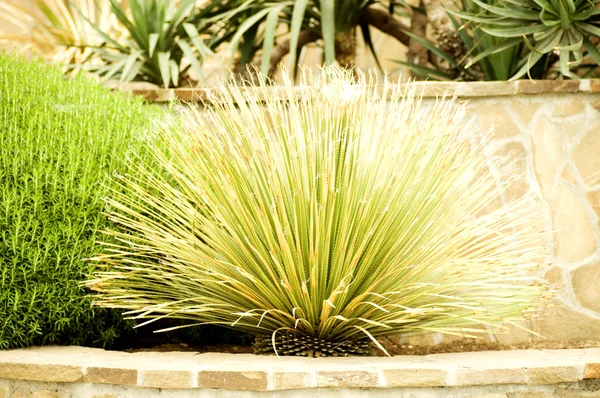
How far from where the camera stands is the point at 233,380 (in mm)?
2779

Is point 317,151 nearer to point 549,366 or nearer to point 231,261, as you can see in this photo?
point 231,261

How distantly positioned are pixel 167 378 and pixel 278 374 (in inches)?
15.4

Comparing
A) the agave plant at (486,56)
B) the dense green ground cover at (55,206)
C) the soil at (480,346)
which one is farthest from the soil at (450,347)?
the agave plant at (486,56)

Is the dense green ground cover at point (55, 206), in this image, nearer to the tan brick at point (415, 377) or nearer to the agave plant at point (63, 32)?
the tan brick at point (415, 377)

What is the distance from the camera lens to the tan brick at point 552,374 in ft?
9.57

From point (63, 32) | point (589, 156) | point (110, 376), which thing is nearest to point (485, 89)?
point (589, 156)

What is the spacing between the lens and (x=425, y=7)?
18.9 ft

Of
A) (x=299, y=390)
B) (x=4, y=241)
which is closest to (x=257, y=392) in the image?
(x=299, y=390)

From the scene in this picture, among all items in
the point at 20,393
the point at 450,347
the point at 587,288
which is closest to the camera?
the point at 20,393

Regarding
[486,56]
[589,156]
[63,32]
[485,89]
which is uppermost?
[63,32]

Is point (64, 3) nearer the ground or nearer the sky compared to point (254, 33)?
nearer the sky

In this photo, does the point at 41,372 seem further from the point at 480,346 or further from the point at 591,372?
the point at 480,346

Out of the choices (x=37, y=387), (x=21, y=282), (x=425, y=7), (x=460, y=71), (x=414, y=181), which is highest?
(x=425, y=7)

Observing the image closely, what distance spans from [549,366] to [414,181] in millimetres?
855
